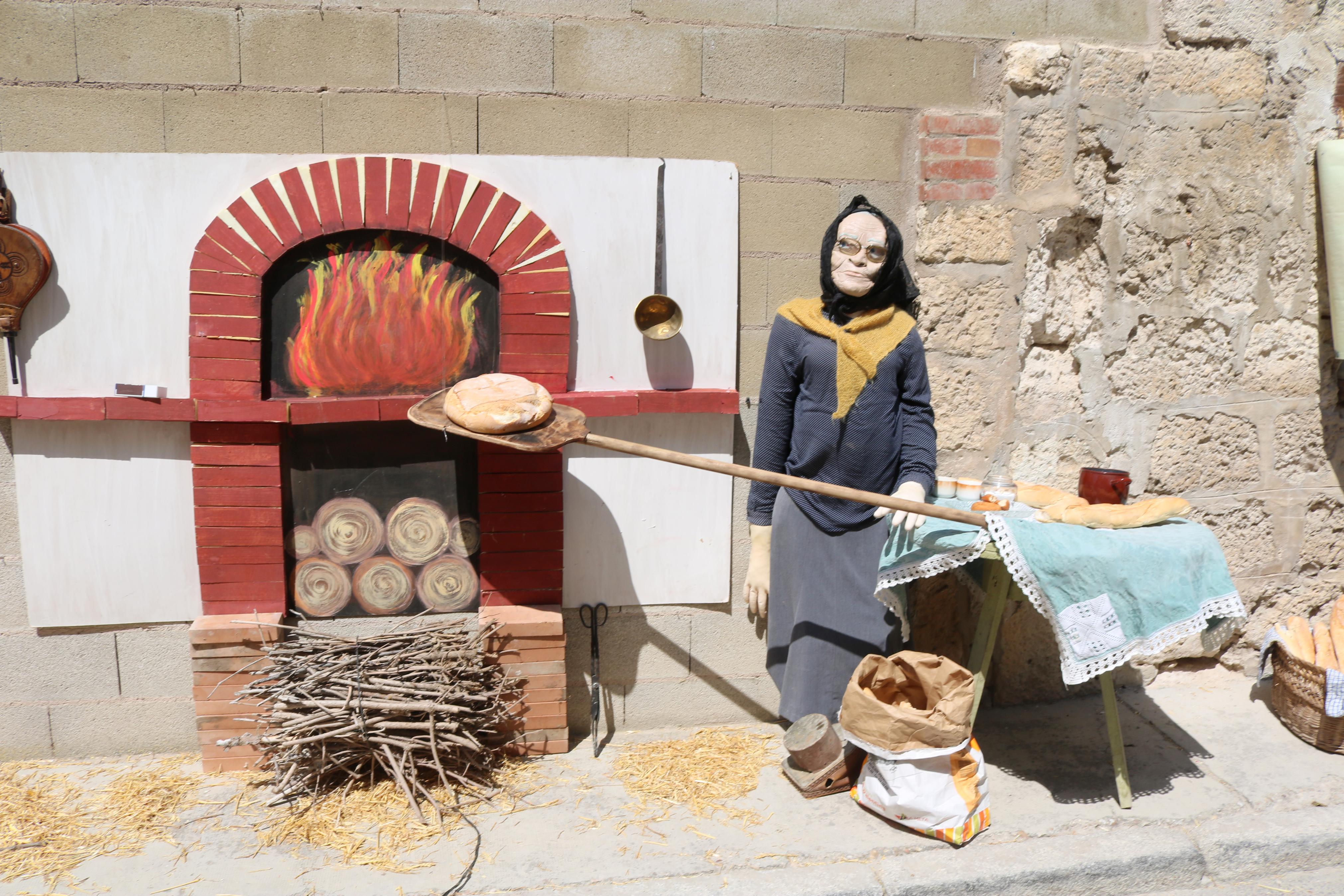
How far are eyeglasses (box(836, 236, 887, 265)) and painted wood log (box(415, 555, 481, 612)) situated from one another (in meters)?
1.80

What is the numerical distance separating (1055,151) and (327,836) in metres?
3.60

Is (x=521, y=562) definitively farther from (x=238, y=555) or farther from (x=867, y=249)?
(x=867, y=249)

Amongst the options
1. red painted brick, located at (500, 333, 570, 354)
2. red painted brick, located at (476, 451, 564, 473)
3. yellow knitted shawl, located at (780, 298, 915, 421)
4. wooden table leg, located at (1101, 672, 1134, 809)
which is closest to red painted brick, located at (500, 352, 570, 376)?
red painted brick, located at (500, 333, 570, 354)

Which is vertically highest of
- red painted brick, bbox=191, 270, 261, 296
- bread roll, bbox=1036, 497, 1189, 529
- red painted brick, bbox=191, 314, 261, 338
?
red painted brick, bbox=191, 270, 261, 296

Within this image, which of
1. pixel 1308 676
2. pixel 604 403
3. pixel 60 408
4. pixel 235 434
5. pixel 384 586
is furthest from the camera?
pixel 1308 676

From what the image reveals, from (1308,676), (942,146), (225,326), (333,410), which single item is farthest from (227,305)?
(1308,676)

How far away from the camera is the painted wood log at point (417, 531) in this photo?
335 cm

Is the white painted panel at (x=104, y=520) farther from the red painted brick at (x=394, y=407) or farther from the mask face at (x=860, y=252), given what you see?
the mask face at (x=860, y=252)

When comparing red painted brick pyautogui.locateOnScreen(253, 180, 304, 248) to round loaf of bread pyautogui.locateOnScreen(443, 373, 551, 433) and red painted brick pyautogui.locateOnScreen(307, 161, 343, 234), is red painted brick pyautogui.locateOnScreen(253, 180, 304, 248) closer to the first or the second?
red painted brick pyautogui.locateOnScreen(307, 161, 343, 234)

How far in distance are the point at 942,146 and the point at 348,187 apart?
2190 mm

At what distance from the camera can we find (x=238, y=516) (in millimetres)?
3191

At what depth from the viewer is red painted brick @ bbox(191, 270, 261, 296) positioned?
10.0 ft

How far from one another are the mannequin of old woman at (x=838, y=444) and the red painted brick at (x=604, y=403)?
47 cm

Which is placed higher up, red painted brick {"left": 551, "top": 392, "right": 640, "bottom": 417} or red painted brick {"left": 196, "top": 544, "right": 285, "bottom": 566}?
red painted brick {"left": 551, "top": 392, "right": 640, "bottom": 417}
